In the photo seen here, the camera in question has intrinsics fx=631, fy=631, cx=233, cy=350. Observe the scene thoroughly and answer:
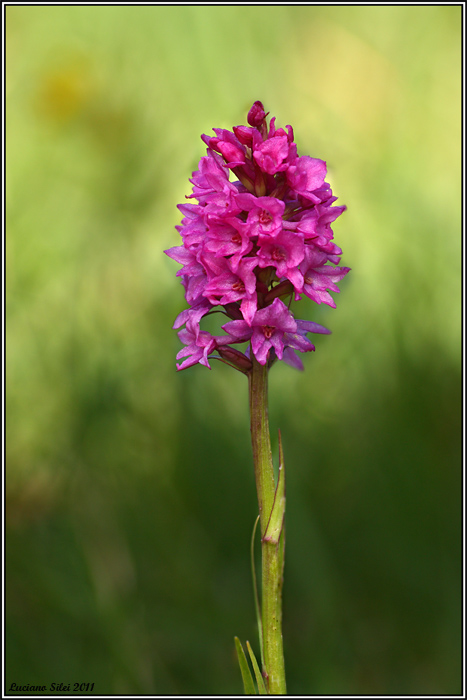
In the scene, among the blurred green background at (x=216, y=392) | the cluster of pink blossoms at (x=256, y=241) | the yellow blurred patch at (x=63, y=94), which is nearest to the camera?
the cluster of pink blossoms at (x=256, y=241)

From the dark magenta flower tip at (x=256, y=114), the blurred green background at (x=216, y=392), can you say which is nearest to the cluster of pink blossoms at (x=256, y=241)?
the dark magenta flower tip at (x=256, y=114)

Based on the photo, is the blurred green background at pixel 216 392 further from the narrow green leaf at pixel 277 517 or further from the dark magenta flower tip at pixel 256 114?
the narrow green leaf at pixel 277 517

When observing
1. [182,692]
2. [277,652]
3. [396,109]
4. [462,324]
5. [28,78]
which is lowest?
[182,692]

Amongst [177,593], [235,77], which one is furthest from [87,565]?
[235,77]

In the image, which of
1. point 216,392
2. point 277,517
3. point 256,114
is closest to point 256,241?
point 256,114

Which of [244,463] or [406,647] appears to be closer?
[406,647]

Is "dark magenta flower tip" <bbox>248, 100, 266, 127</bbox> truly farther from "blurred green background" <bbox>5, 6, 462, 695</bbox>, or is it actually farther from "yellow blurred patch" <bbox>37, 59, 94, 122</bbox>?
"yellow blurred patch" <bbox>37, 59, 94, 122</bbox>

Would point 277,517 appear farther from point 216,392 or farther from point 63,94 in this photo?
point 63,94

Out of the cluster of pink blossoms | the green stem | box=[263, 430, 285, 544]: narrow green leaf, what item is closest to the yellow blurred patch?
the cluster of pink blossoms

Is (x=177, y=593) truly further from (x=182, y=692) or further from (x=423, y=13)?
(x=423, y=13)
